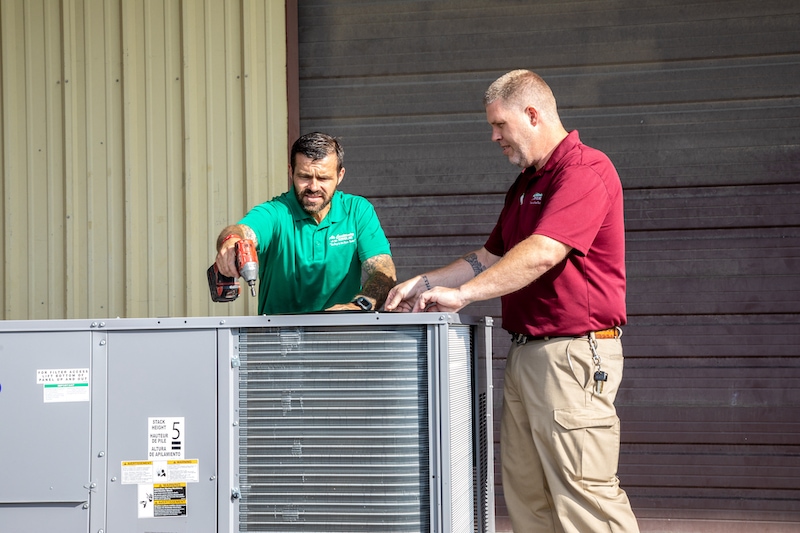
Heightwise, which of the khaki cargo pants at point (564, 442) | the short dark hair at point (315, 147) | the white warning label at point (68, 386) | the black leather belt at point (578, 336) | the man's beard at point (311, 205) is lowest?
the khaki cargo pants at point (564, 442)

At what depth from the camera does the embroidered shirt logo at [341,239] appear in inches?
136

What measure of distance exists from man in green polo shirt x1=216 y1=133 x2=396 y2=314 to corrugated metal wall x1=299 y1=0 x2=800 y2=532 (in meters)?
1.49

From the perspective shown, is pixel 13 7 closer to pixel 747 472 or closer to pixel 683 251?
pixel 683 251

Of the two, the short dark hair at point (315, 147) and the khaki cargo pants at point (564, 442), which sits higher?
the short dark hair at point (315, 147)

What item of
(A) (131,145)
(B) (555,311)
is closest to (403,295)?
(B) (555,311)

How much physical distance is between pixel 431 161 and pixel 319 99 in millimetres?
804

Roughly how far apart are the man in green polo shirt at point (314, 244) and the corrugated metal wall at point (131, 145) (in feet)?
4.74

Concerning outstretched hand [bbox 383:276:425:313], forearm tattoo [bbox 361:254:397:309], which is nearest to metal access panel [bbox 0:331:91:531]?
outstretched hand [bbox 383:276:425:313]

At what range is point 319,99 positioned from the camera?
199 inches

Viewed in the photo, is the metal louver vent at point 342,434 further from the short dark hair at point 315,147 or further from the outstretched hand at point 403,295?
the short dark hair at point 315,147

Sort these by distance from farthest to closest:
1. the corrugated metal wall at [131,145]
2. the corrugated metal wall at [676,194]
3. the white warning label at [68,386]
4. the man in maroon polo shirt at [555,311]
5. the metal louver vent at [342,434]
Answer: the corrugated metal wall at [131,145] < the corrugated metal wall at [676,194] < the man in maroon polo shirt at [555,311] < the white warning label at [68,386] < the metal louver vent at [342,434]

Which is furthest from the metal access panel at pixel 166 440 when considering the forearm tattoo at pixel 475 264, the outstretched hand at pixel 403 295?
the forearm tattoo at pixel 475 264

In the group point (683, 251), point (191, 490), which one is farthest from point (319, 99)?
point (191, 490)

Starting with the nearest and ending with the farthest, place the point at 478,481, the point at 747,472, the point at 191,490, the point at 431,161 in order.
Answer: the point at 191,490, the point at 478,481, the point at 747,472, the point at 431,161
